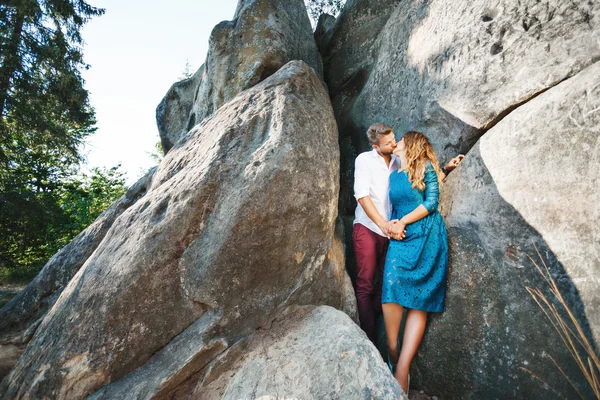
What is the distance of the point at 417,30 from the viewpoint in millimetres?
4727

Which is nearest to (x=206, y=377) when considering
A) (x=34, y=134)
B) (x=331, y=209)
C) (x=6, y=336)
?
(x=331, y=209)

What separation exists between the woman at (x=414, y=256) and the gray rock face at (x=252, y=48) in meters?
3.15

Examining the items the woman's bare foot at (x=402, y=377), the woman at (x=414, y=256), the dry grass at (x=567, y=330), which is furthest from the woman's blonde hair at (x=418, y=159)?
the woman's bare foot at (x=402, y=377)

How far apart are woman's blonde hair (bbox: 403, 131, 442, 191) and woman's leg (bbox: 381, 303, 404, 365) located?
3.78ft

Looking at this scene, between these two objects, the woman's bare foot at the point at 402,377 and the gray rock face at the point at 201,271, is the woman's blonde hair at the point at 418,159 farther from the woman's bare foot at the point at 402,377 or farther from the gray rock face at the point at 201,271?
the woman's bare foot at the point at 402,377

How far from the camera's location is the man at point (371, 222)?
384 cm

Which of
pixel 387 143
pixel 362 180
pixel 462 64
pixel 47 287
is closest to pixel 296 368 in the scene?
pixel 362 180

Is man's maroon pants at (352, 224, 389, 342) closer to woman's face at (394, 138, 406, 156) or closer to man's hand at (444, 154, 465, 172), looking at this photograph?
woman's face at (394, 138, 406, 156)

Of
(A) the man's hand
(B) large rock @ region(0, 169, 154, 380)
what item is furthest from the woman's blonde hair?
(B) large rock @ region(0, 169, 154, 380)

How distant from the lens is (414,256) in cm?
329

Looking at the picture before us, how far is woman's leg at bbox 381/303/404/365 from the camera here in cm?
340

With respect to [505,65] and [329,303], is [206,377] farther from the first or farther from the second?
[505,65]

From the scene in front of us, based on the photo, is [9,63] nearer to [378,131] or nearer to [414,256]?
[378,131]

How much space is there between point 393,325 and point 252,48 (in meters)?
4.62
